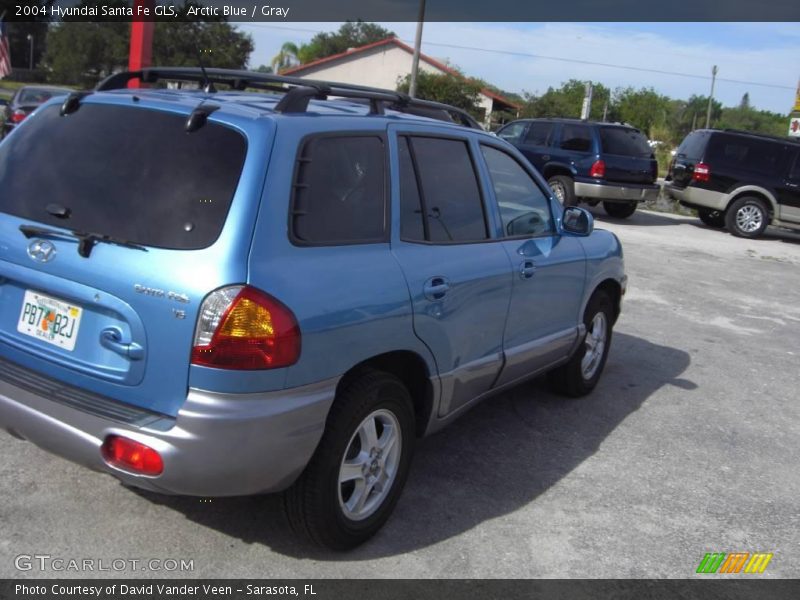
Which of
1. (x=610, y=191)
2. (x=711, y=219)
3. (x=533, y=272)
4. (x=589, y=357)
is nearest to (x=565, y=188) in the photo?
(x=610, y=191)

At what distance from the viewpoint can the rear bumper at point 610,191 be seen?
16125 millimetres

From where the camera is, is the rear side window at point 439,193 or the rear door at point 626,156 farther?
the rear door at point 626,156

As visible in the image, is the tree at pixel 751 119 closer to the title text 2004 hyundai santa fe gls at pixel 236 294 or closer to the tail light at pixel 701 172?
the tail light at pixel 701 172

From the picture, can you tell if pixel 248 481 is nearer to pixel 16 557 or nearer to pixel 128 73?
pixel 16 557

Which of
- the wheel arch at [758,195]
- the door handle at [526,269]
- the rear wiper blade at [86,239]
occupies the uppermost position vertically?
the wheel arch at [758,195]

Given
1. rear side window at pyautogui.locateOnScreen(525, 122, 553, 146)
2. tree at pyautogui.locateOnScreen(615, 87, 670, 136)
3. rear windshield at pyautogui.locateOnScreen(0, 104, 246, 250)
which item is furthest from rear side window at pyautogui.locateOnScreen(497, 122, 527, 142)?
tree at pyautogui.locateOnScreen(615, 87, 670, 136)

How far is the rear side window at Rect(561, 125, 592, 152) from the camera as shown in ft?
53.6

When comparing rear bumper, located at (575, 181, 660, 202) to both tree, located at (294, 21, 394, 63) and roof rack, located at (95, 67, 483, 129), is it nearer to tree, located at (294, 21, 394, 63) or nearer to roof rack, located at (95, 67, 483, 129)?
roof rack, located at (95, 67, 483, 129)

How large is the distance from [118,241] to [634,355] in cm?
520

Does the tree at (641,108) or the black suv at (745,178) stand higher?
the tree at (641,108)

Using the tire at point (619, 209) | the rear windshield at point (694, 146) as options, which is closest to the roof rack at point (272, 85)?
the rear windshield at point (694, 146)

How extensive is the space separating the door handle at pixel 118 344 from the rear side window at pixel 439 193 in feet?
4.15

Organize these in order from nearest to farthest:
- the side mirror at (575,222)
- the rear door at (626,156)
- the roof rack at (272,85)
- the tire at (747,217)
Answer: the roof rack at (272,85) < the side mirror at (575,222) < the rear door at (626,156) < the tire at (747,217)

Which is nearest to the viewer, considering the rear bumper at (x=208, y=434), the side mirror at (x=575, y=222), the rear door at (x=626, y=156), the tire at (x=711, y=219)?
the rear bumper at (x=208, y=434)
